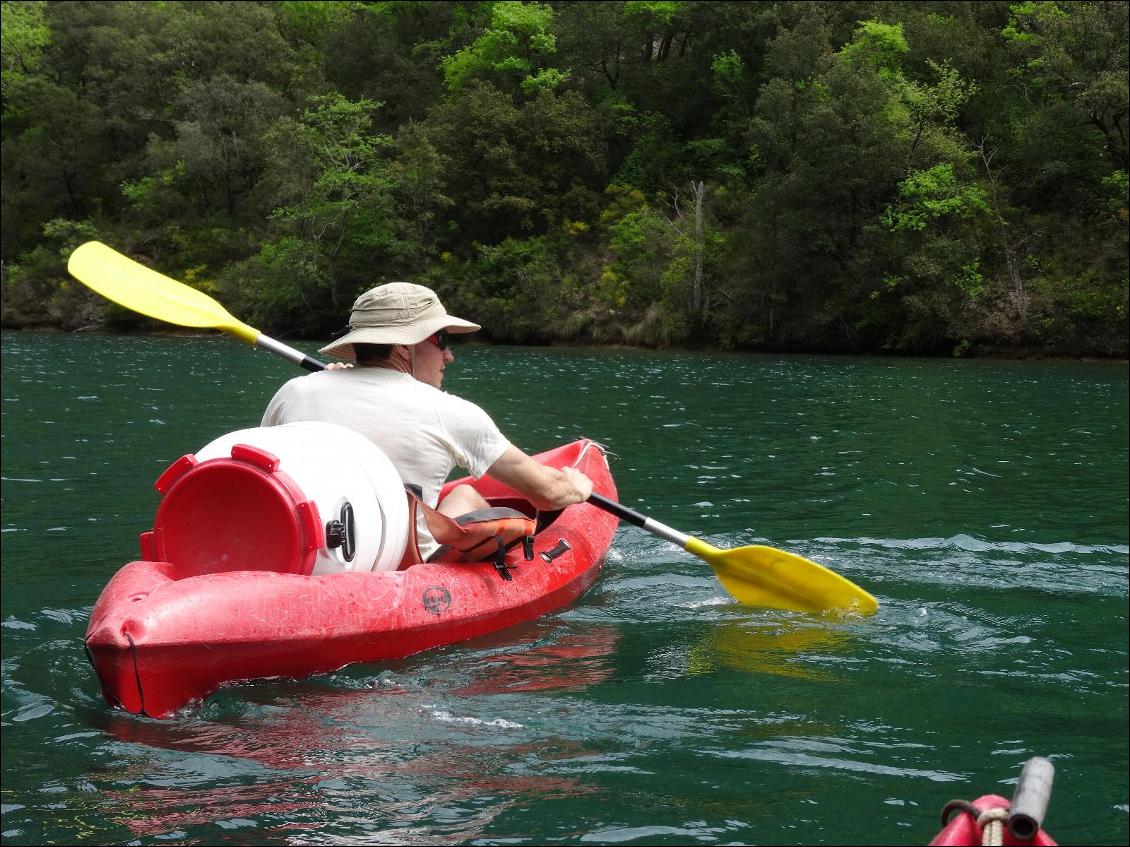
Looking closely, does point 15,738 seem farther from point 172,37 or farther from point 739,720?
point 172,37

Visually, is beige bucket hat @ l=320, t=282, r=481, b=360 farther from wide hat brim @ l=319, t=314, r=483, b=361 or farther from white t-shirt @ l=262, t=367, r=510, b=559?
white t-shirt @ l=262, t=367, r=510, b=559

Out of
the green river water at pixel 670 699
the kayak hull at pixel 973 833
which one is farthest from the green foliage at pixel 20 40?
the kayak hull at pixel 973 833

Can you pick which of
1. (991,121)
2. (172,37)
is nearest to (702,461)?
(991,121)

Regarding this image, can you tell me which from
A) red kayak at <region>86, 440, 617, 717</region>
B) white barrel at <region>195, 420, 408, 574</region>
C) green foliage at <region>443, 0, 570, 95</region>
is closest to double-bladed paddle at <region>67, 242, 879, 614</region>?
red kayak at <region>86, 440, 617, 717</region>

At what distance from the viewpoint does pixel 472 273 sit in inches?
1409

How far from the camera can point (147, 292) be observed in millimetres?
6781

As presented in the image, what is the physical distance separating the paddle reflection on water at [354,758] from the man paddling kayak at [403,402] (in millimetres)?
784

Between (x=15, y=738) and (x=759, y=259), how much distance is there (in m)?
26.9

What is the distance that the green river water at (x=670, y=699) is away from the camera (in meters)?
3.03

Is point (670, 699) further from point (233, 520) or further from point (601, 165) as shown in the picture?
point (601, 165)

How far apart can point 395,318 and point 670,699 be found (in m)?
1.76

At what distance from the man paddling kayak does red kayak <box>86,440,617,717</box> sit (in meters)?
0.47

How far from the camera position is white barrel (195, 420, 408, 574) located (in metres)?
4.06

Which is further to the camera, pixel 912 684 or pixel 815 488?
pixel 815 488
